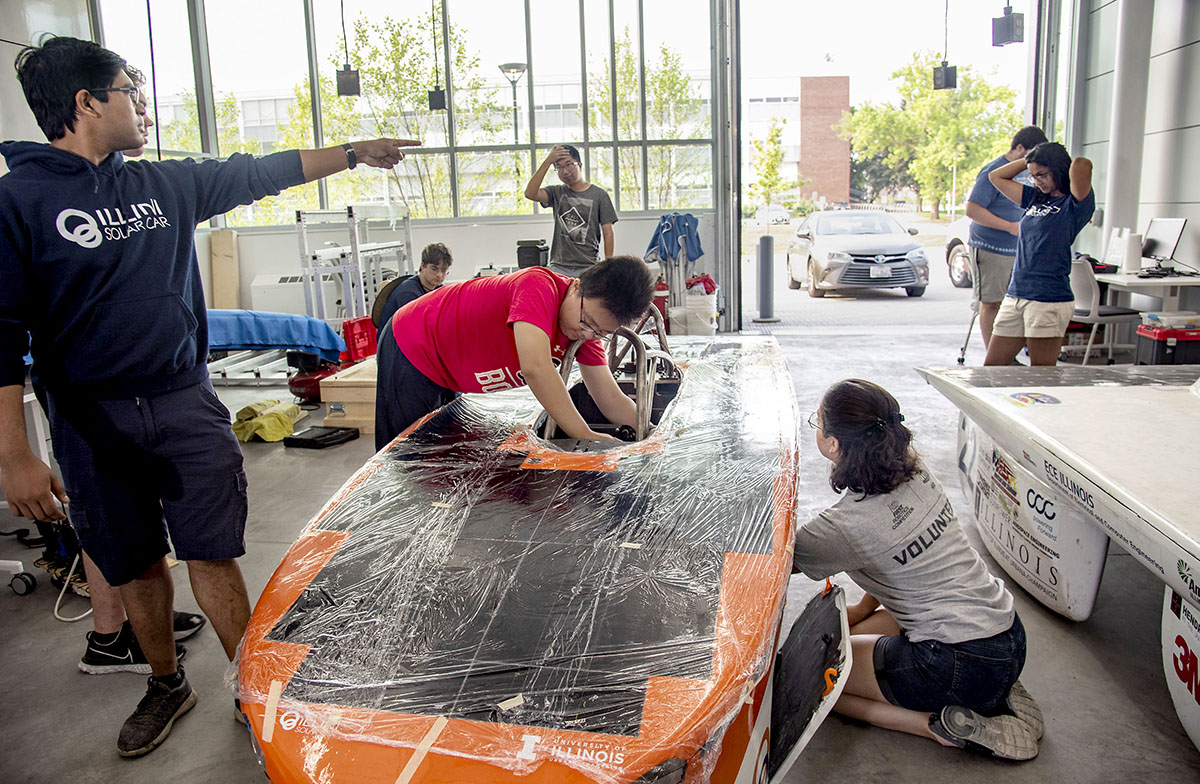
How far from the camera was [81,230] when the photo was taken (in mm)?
1854

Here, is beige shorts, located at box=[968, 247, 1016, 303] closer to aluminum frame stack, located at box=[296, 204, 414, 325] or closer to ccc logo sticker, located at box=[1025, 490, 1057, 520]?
ccc logo sticker, located at box=[1025, 490, 1057, 520]

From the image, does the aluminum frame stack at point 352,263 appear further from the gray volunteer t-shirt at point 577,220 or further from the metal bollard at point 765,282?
the metal bollard at point 765,282

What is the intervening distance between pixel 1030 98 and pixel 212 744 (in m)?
8.61

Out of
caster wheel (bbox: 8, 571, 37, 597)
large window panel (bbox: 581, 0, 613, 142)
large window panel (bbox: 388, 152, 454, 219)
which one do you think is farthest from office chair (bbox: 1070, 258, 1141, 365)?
large window panel (bbox: 388, 152, 454, 219)

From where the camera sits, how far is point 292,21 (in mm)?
9180

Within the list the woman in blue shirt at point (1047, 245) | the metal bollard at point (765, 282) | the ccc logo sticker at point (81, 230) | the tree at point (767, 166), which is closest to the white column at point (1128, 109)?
the woman in blue shirt at point (1047, 245)

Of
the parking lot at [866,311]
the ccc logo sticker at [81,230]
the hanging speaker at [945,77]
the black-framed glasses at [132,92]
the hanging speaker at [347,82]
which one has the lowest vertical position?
the parking lot at [866,311]

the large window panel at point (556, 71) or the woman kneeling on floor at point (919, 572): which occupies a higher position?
the large window panel at point (556, 71)

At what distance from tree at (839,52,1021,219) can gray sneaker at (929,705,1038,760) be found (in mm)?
20805

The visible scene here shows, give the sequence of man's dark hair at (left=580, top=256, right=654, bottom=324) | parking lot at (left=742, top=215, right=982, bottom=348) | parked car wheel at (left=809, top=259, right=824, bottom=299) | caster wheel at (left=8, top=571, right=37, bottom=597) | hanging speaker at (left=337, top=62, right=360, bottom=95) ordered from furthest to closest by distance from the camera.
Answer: parked car wheel at (left=809, top=259, right=824, bottom=299) → parking lot at (left=742, top=215, right=982, bottom=348) → hanging speaker at (left=337, top=62, right=360, bottom=95) → caster wheel at (left=8, top=571, right=37, bottom=597) → man's dark hair at (left=580, top=256, right=654, bottom=324)

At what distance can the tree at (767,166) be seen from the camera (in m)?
18.7

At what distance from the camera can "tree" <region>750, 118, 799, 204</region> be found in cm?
1872

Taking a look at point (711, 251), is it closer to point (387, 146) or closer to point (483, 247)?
point (483, 247)

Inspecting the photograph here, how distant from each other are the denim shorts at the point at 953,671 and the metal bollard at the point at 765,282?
6.90m
